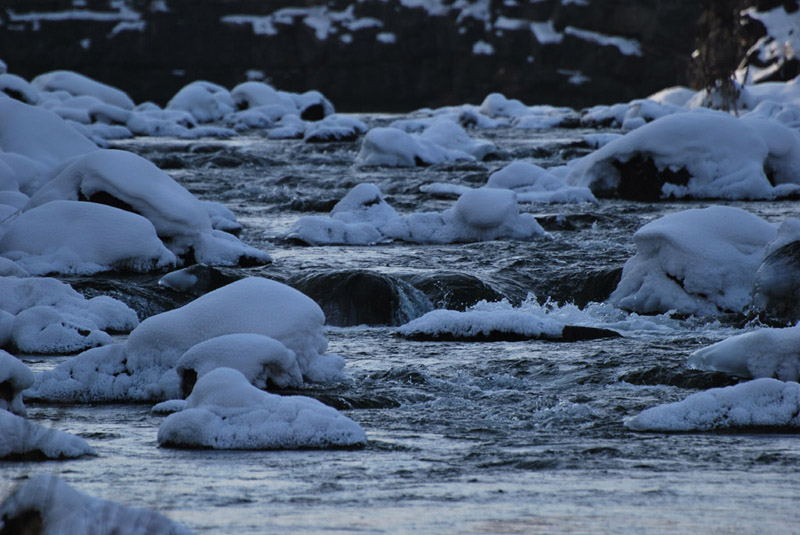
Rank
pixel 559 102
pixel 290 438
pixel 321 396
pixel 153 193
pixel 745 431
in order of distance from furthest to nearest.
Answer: pixel 559 102
pixel 153 193
pixel 321 396
pixel 745 431
pixel 290 438

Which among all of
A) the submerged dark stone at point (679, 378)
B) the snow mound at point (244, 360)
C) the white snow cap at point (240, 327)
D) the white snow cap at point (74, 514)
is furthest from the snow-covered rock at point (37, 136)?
the white snow cap at point (74, 514)

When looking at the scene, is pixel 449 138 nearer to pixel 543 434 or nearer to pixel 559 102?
pixel 543 434

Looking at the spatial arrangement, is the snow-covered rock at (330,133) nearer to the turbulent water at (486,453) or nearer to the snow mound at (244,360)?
the turbulent water at (486,453)

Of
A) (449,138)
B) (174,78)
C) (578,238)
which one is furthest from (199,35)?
(578,238)

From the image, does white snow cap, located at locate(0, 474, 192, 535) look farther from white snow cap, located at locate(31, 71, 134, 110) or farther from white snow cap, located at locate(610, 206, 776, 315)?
white snow cap, located at locate(31, 71, 134, 110)

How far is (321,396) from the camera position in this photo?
5.18 meters

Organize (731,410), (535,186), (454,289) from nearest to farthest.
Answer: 1. (731,410)
2. (454,289)
3. (535,186)

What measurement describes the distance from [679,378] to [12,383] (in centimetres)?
314

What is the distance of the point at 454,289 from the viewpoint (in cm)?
811

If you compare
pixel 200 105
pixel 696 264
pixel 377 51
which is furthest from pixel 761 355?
pixel 377 51

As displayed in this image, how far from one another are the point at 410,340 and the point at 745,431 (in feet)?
9.06

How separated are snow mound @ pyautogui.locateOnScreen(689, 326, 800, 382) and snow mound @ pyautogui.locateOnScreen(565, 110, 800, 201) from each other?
7156 mm

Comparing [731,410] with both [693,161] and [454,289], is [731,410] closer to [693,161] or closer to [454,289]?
[454,289]

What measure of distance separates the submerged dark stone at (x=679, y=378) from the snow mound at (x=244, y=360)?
1.73 meters
